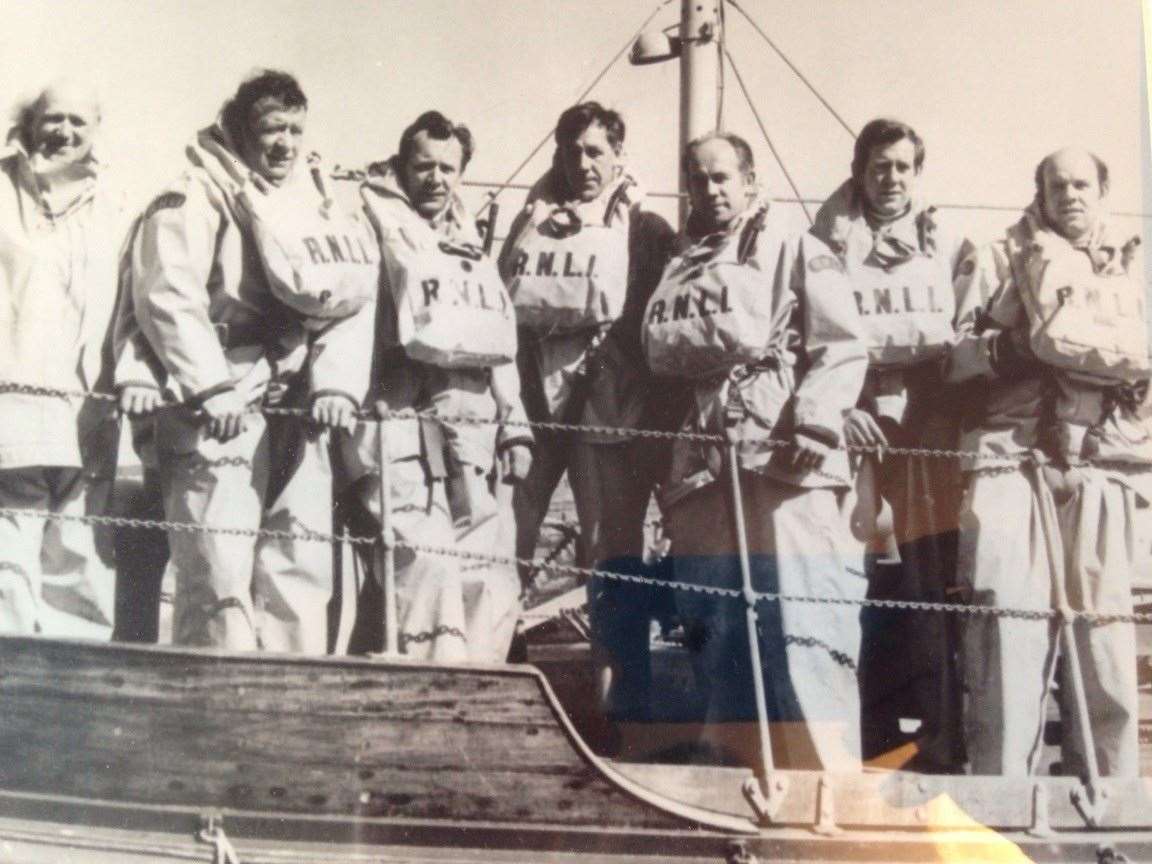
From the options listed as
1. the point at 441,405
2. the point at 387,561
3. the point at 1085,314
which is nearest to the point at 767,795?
the point at 387,561

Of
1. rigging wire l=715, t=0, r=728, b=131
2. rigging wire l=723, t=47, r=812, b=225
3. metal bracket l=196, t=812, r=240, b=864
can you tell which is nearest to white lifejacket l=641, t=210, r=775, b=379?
rigging wire l=723, t=47, r=812, b=225

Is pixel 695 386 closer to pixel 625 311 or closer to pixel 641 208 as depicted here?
pixel 625 311

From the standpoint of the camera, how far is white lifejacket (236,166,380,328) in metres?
1.56

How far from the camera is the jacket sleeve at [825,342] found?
161cm

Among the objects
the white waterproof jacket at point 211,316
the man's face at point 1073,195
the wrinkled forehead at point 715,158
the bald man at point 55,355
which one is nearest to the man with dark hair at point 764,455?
the wrinkled forehead at point 715,158

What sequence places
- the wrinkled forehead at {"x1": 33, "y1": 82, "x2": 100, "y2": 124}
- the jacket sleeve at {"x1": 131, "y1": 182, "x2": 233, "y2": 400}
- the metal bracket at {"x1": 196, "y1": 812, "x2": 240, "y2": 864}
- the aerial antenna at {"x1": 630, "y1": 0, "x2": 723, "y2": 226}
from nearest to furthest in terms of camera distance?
the metal bracket at {"x1": 196, "y1": 812, "x2": 240, "y2": 864}
the jacket sleeve at {"x1": 131, "y1": 182, "x2": 233, "y2": 400}
the wrinkled forehead at {"x1": 33, "y1": 82, "x2": 100, "y2": 124}
the aerial antenna at {"x1": 630, "y1": 0, "x2": 723, "y2": 226}

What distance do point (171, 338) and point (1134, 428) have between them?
1.29m

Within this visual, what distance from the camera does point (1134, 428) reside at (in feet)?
5.47

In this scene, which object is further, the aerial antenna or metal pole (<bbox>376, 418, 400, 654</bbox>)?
the aerial antenna

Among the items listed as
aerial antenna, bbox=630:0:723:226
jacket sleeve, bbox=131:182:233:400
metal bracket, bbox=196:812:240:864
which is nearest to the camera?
metal bracket, bbox=196:812:240:864

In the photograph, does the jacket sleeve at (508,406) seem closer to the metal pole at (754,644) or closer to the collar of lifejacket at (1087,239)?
the metal pole at (754,644)

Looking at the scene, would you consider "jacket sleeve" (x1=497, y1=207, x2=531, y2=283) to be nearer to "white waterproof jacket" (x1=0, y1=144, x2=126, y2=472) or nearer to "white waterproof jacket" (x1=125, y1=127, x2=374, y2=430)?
"white waterproof jacket" (x1=125, y1=127, x2=374, y2=430)

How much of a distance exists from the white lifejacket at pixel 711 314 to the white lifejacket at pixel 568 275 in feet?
0.22

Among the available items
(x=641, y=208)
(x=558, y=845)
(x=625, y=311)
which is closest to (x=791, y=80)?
(x=641, y=208)
